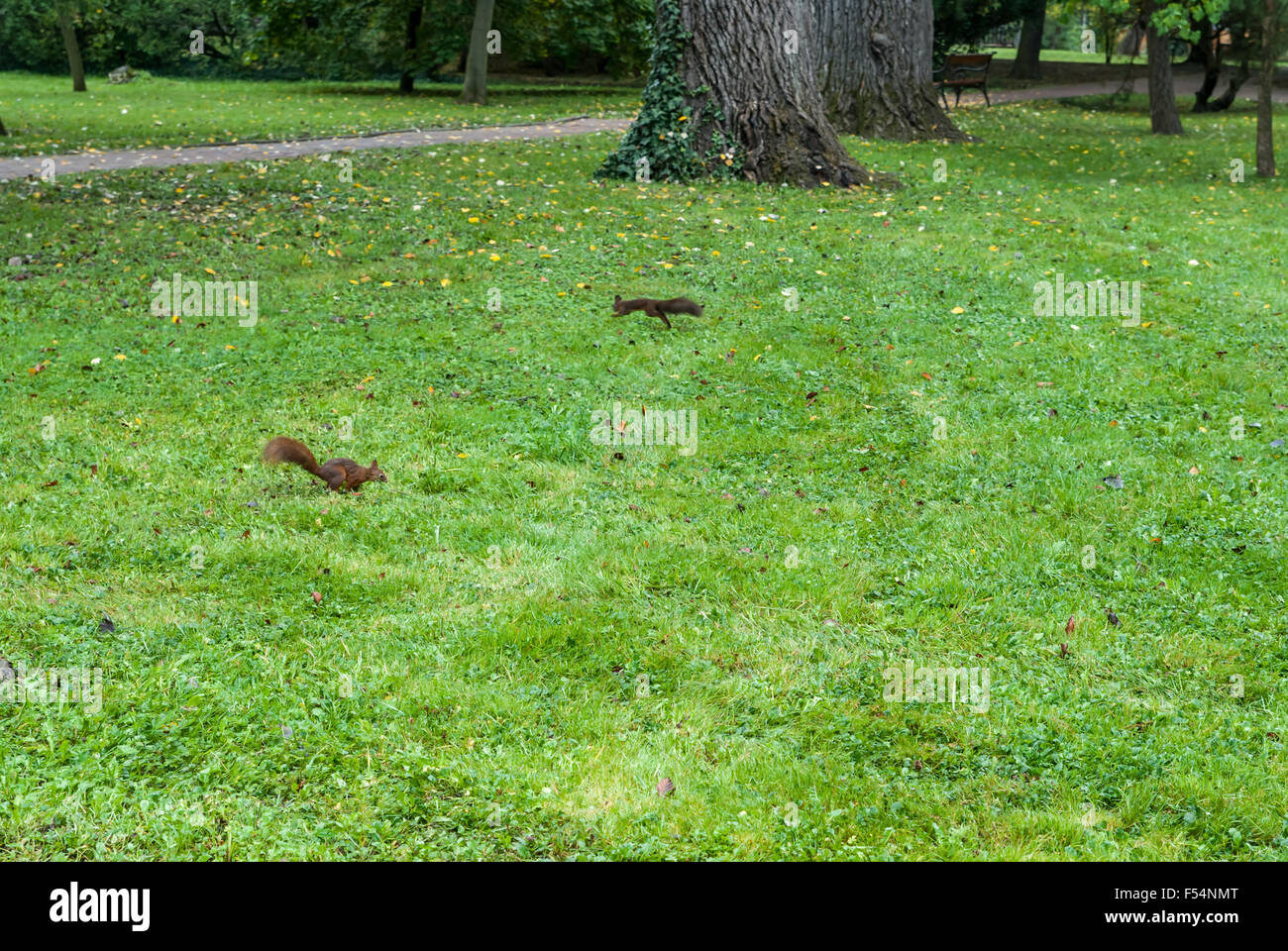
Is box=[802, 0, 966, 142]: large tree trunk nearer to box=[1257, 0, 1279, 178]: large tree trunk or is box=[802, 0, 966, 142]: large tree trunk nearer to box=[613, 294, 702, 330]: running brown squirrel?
box=[1257, 0, 1279, 178]: large tree trunk

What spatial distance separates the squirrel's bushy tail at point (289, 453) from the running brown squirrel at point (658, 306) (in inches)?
131

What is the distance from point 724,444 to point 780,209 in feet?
20.2

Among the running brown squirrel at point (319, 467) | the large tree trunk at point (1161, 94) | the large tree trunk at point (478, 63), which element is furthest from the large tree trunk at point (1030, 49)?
the running brown squirrel at point (319, 467)

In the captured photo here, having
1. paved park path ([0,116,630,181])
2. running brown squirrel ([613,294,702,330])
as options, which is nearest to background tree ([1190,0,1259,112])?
paved park path ([0,116,630,181])

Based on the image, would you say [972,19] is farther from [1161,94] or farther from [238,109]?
[238,109]

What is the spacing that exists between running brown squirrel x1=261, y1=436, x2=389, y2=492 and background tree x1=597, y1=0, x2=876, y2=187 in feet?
27.0

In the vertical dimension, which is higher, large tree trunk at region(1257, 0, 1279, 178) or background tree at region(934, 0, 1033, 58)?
background tree at region(934, 0, 1033, 58)

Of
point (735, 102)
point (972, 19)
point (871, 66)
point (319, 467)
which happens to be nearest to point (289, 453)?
point (319, 467)

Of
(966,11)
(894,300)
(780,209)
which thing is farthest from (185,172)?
→ (966,11)

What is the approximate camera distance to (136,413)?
6.86 m

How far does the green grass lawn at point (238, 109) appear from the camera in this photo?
1717 cm

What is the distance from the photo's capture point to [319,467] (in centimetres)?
595

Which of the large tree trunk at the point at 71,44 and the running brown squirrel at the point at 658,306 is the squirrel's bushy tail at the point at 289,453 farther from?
the large tree trunk at the point at 71,44

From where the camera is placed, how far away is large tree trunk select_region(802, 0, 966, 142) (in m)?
17.2
